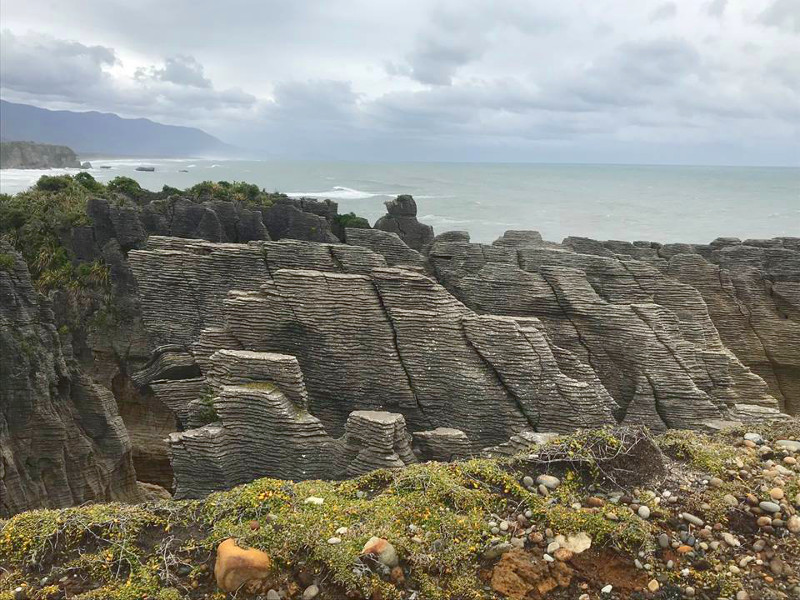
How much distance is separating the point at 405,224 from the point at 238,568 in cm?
2938

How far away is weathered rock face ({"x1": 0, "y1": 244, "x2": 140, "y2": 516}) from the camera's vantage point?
50.2 feet

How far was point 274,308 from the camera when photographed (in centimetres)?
1532

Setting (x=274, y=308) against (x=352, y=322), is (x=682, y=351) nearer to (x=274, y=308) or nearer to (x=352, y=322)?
(x=352, y=322)

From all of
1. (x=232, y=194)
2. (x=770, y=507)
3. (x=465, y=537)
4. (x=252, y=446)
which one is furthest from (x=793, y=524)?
(x=232, y=194)

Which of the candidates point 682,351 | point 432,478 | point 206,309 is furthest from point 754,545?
point 206,309

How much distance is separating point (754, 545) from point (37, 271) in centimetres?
3218

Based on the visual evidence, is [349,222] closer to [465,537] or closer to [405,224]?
[405,224]

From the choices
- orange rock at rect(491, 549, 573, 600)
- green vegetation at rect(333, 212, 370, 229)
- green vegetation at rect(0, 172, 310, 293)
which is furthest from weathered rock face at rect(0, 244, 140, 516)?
green vegetation at rect(333, 212, 370, 229)

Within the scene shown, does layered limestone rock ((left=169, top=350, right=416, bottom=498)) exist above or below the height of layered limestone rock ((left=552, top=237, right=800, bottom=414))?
below

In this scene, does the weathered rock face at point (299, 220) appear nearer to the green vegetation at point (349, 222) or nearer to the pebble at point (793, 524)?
the green vegetation at point (349, 222)

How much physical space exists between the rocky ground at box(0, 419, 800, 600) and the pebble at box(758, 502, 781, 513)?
0.03 metres

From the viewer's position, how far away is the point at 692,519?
791 centimetres

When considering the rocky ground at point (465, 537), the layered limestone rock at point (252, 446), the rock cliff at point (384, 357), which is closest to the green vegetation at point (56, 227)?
the rock cliff at point (384, 357)

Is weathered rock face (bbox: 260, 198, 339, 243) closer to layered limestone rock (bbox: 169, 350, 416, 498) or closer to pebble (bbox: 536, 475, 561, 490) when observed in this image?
layered limestone rock (bbox: 169, 350, 416, 498)
